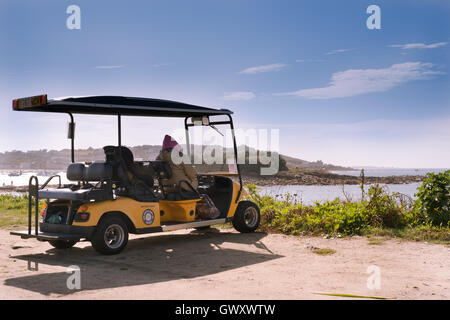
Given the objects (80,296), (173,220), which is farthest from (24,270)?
(173,220)

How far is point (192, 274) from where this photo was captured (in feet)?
22.6

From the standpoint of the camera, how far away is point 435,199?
983 cm

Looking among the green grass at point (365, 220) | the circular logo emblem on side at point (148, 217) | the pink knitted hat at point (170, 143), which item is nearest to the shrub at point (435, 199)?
the green grass at point (365, 220)

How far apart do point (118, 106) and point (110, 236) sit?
2132mm

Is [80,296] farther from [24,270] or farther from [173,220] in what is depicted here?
[173,220]

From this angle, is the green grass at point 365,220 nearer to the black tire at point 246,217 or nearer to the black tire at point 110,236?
the black tire at point 246,217

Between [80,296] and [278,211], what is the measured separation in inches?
239

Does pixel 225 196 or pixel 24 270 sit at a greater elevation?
pixel 225 196

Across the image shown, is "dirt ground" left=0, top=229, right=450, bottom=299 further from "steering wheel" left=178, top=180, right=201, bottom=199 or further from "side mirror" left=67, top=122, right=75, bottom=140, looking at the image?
"side mirror" left=67, top=122, right=75, bottom=140

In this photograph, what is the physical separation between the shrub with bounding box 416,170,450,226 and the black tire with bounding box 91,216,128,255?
580cm

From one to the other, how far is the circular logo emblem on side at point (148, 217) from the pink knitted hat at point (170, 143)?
4.39 ft

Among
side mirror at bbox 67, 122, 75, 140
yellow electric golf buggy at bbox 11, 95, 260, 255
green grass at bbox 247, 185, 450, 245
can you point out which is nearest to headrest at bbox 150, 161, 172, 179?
yellow electric golf buggy at bbox 11, 95, 260, 255

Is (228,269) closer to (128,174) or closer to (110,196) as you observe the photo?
(110,196)

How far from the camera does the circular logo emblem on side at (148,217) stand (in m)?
8.49
